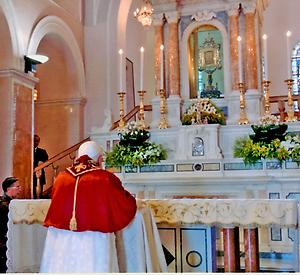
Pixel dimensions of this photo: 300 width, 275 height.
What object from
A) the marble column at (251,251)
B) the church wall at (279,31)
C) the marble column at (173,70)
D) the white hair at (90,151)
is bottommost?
the marble column at (251,251)

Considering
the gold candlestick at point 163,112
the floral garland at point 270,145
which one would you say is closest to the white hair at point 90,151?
the floral garland at point 270,145

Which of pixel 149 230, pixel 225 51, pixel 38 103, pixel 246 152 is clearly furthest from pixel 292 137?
pixel 38 103

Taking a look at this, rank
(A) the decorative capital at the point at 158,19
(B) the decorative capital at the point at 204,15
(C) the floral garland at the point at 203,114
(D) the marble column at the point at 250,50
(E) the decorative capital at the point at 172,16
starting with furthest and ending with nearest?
1. (A) the decorative capital at the point at 158,19
2. (E) the decorative capital at the point at 172,16
3. (B) the decorative capital at the point at 204,15
4. (D) the marble column at the point at 250,50
5. (C) the floral garland at the point at 203,114

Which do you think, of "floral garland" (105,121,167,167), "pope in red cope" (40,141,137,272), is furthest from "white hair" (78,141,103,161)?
"floral garland" (105,121,167,167)

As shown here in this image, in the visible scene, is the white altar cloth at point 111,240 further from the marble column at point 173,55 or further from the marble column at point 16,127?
the marble column at point 173,55

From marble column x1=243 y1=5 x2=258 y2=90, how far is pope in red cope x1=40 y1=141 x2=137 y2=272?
609 centimetres

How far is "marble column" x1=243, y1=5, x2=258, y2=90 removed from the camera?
991cm

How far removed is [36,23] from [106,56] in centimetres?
267

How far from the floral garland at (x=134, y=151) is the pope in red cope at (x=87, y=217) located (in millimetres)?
3852

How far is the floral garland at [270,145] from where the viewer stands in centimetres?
766

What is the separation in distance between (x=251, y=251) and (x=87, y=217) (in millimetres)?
1939

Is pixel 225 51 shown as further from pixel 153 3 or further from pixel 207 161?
pixel 207 161

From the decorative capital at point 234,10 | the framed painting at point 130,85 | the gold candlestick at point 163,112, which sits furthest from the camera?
the framed painting at point 130,85

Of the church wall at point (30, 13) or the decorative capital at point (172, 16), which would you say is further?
the decorative capital at point (172, 16)
